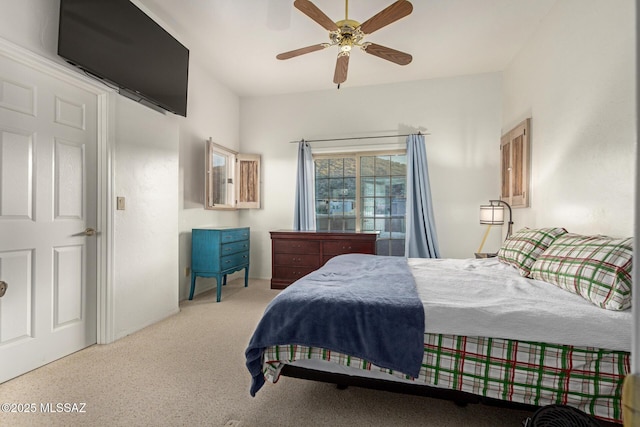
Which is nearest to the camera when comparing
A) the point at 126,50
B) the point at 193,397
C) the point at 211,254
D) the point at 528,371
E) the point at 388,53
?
the point at 528,371

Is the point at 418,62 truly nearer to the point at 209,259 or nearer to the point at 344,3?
the point at 344,3

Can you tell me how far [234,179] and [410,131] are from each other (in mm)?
2679

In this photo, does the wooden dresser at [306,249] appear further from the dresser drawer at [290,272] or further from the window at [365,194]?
the window at [365,194]

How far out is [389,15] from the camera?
7.30 ft

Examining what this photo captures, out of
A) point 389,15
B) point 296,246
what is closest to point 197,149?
point 296,246

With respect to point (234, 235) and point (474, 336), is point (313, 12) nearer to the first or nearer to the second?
point (474, 336)

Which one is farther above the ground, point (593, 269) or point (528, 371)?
point (593, 269)

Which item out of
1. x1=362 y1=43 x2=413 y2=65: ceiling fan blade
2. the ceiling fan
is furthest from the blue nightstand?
x1=362 y1=43 x2=413 y2=65: ceiling fan blade

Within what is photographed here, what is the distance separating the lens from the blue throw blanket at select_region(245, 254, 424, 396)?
1.41 meters

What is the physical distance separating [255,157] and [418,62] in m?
2.61

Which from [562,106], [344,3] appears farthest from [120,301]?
[562,106]

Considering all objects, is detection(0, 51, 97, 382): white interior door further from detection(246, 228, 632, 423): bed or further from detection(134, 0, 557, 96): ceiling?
detection(246, 228, 632, 423): bed

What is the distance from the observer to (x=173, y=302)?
128 inches

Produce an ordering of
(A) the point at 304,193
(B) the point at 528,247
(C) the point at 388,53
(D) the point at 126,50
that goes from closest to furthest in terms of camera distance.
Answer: (B) the point at 528,247 < (D) the point at 126,50 < (C) the point at 388,53 < (A) the point at 304,193
